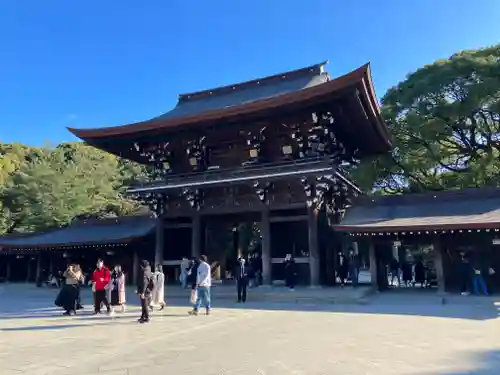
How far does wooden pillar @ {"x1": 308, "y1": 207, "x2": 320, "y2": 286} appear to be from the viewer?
15789 mm

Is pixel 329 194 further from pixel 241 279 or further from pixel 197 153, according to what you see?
pixel 241 279

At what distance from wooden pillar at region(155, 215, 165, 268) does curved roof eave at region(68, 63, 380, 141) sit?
4.48 m

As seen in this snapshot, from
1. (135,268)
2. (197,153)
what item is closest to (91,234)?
(135,268)

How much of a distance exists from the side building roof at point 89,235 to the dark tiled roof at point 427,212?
11027 mm

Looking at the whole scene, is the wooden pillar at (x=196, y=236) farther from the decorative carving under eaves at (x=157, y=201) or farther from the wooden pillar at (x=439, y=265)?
the wooden pillar at (x=439, y=265)

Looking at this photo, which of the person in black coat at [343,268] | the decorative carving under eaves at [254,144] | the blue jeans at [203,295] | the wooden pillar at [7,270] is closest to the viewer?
the blue jeans at [203,295]

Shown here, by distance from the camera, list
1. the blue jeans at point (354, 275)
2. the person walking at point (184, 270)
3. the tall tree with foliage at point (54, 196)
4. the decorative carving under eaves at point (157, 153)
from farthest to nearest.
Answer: the tall tree with foliage at point (54, 196), the decorative carving under eaves at point (157, 153), the person walking at point (184, 270), the blue jeans at point (354, 275)

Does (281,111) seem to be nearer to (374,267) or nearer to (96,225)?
(374,267)

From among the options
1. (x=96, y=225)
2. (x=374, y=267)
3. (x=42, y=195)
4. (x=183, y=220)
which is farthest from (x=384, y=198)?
(x=42, y=195)

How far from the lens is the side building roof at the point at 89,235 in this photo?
20.9 m

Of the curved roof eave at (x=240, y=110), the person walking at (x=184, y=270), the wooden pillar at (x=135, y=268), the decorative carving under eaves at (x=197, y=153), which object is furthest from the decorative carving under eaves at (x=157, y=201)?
the wooden pillar at (x=135, y=268)

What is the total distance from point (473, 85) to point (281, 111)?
14.1 m

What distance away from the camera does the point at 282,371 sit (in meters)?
5.30

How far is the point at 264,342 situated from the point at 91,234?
59.2ft
